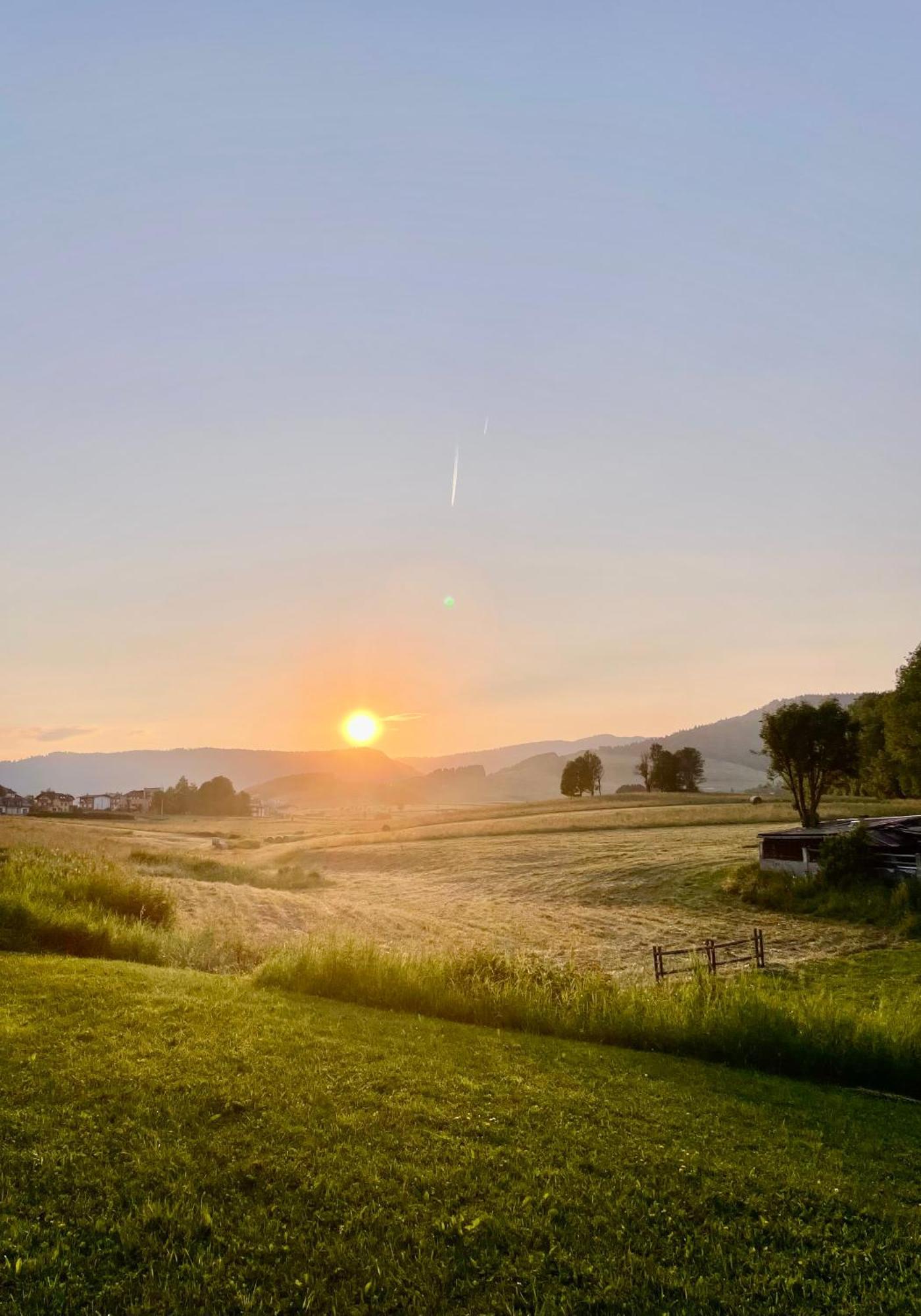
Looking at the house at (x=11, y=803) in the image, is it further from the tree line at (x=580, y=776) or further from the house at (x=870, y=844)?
the house at (x=870, y=844)

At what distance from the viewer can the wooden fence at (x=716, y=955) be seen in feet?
90.1

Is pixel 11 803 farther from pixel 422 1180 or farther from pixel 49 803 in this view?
pixel 422 1180

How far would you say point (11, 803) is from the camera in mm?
164750

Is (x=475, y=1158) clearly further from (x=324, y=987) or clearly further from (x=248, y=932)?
(x=248, y=932)

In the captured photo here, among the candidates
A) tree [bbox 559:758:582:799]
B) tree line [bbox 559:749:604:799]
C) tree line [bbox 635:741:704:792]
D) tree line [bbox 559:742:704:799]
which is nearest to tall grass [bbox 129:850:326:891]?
tree line [bbox 559:742:704:799]

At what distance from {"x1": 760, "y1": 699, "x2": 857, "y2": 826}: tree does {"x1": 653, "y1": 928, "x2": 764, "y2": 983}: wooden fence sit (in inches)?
1188

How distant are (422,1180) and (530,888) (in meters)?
49.8

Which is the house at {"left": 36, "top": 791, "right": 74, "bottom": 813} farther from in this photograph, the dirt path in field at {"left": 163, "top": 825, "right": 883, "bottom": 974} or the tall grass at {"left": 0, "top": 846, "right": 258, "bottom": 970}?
the tall grass at {"left": 0, "top": 846, "right": 258, "bottom": 970}

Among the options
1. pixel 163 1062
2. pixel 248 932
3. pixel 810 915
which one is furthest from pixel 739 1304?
pixel 810 915

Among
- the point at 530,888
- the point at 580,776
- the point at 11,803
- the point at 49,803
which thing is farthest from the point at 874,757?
the point at 49,803

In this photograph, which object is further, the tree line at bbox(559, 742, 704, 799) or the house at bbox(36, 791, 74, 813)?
the house at bbox(36, 791, 74, 813)

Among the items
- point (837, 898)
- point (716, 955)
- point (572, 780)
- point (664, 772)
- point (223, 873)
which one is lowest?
point (223, 873)

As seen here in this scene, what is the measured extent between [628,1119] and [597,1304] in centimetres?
397

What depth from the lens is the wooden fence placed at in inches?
1081
